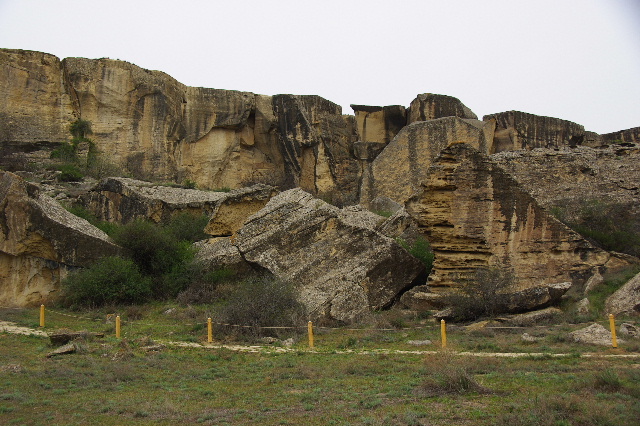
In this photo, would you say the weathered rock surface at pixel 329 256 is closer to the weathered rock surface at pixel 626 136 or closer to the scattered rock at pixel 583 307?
the scattered rock at pixel 583 307

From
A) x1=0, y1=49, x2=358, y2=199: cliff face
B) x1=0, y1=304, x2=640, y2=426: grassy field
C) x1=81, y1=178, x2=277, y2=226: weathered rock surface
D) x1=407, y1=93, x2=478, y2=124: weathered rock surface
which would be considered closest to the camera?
x1=0, y1=304, x2=640, y2=426: grassy field

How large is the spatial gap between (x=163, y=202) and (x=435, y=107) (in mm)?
17770

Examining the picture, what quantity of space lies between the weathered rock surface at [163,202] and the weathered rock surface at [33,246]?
A: 4.80 m

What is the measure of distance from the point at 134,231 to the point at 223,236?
352 cm

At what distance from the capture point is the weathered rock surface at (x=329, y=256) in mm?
16156

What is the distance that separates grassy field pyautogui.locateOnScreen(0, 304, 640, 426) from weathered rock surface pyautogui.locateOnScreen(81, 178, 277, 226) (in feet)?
31.4

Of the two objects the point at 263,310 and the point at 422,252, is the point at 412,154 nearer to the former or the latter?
the point at 422,252

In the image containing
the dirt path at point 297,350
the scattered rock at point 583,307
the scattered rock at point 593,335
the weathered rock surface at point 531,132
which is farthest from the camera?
the weathered rock surface at point 531,132

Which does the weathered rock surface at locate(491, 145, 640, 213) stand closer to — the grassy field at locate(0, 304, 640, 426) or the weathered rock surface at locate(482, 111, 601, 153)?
the grassy field at locate(0, 304, 640, 426)

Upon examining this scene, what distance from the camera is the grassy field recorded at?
704 cm

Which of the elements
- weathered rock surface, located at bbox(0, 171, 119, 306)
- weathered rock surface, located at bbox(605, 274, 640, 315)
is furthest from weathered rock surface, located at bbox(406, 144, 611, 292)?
weathered rock surface, located at bbox(0, 171, 119, 306)

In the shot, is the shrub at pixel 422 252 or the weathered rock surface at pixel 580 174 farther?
the weathered rock surface at pixel 580 174

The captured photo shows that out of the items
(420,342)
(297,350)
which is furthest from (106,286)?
(420,342)

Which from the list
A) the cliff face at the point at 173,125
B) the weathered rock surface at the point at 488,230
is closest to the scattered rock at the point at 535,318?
the weathered rock surface at the point at 488,230
